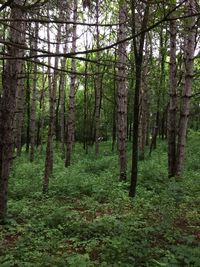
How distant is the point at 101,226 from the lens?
6398mm

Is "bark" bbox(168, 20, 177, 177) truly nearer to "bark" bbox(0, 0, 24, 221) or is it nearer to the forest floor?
the forest floor

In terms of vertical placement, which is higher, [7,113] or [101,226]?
[7,113]

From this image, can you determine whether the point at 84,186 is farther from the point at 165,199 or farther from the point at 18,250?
the point at 18,250

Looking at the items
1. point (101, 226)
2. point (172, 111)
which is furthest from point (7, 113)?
point (172, 111)

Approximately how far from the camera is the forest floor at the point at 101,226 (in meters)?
5.06

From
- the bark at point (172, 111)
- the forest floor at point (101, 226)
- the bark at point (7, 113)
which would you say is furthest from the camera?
the bark at point (172, 111)

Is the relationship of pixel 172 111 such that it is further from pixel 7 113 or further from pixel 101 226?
pixel 7 113

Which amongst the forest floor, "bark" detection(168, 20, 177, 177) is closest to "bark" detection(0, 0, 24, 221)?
the forest floor

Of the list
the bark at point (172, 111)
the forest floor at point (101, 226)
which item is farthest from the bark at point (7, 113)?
the bark at point (172, 111)

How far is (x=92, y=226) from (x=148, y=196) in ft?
10.4

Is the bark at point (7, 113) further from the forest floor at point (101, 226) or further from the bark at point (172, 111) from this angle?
the bark at point (172, 111)

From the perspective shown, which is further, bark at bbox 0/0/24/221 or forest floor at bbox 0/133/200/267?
bark at bbox 0/0/24/221

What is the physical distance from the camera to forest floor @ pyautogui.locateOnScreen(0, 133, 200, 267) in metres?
5.06

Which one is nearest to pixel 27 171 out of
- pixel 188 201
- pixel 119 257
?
pixel 188 201
